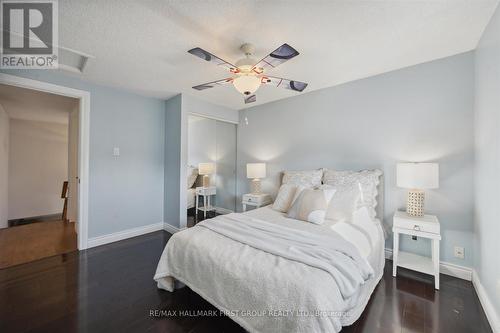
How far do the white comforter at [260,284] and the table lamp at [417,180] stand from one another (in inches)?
39.6

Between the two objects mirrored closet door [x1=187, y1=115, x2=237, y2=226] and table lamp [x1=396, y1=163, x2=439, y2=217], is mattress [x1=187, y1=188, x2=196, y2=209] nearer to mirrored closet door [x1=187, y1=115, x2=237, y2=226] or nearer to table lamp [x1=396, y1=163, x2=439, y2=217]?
mirrored closet door [x1=187, y1=115, x2=237, y2=226]

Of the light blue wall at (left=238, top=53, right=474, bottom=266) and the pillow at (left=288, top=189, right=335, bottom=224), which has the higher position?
the light blue wall at (left=238, top=53, right=474, bottom=266)

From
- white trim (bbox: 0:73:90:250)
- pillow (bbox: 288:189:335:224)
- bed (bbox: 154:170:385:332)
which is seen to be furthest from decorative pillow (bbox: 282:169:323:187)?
white trim (bbox: 0:73:90:250)

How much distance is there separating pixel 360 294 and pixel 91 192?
139 inches

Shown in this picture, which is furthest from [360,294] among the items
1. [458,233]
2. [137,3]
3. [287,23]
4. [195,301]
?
[137,3]

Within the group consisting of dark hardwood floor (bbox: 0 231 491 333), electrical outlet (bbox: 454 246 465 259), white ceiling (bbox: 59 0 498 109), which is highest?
white ceiling (bbox: 59 0 498 109)

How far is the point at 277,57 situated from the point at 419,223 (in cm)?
216

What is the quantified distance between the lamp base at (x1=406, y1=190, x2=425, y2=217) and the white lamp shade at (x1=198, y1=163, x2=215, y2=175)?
3.31 meters

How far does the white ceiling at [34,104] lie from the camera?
318cm

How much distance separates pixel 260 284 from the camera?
1253 mm

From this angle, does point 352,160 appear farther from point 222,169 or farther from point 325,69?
point 222,169

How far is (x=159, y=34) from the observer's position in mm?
1812

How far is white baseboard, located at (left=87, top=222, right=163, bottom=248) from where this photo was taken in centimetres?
295

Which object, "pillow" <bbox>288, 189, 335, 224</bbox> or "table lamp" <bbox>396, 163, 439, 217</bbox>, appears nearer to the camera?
"table lamp" <bbox>396, 163, 439, 217</bbox>
